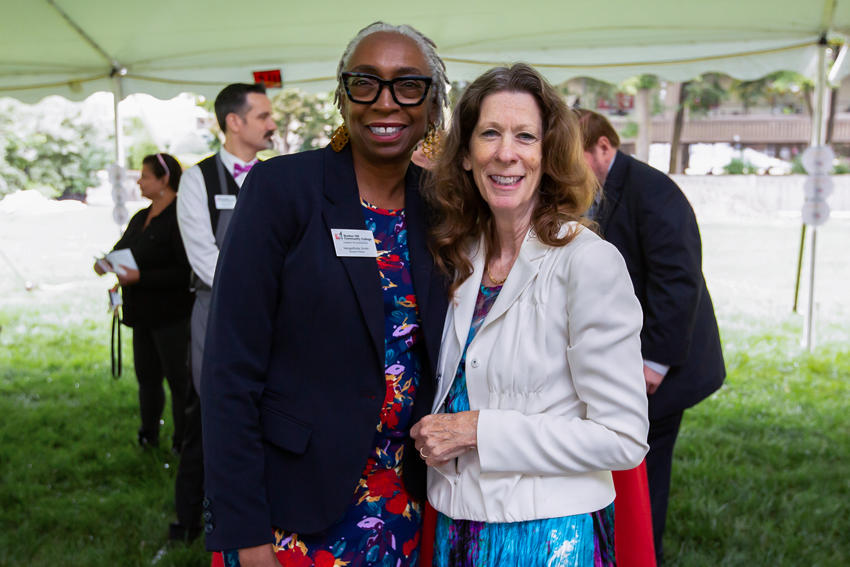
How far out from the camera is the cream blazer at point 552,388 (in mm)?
1381

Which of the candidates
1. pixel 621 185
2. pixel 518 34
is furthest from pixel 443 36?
pixel 621 185

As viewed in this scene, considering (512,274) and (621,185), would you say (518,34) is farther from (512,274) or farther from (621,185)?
(512,274)

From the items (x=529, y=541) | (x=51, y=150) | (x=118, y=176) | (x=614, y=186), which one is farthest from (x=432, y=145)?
(x=51, y=150)

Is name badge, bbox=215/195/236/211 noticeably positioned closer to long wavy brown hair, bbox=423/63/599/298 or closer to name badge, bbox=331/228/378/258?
long wavy brown hair, bbox=423/63/599/298

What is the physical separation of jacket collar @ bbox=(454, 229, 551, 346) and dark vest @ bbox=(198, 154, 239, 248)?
6.28ft

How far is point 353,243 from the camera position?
4.82ft

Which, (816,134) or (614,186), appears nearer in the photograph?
(614,186)

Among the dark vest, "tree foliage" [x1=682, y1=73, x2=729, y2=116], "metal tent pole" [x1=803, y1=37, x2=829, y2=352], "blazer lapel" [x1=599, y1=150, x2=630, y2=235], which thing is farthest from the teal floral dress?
"tree foliage" [x1=682, y1=73, x2=729, y2=116]

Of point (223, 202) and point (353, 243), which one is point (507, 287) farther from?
point (223, 202)

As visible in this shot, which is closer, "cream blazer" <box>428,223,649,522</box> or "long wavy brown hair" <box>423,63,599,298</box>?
"cream blazer" <box>428,223,649,522</box>

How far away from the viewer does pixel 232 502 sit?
137 cm

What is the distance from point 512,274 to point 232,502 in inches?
30.8

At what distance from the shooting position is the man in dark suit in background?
261 centimetres

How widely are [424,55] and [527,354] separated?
0.74m
